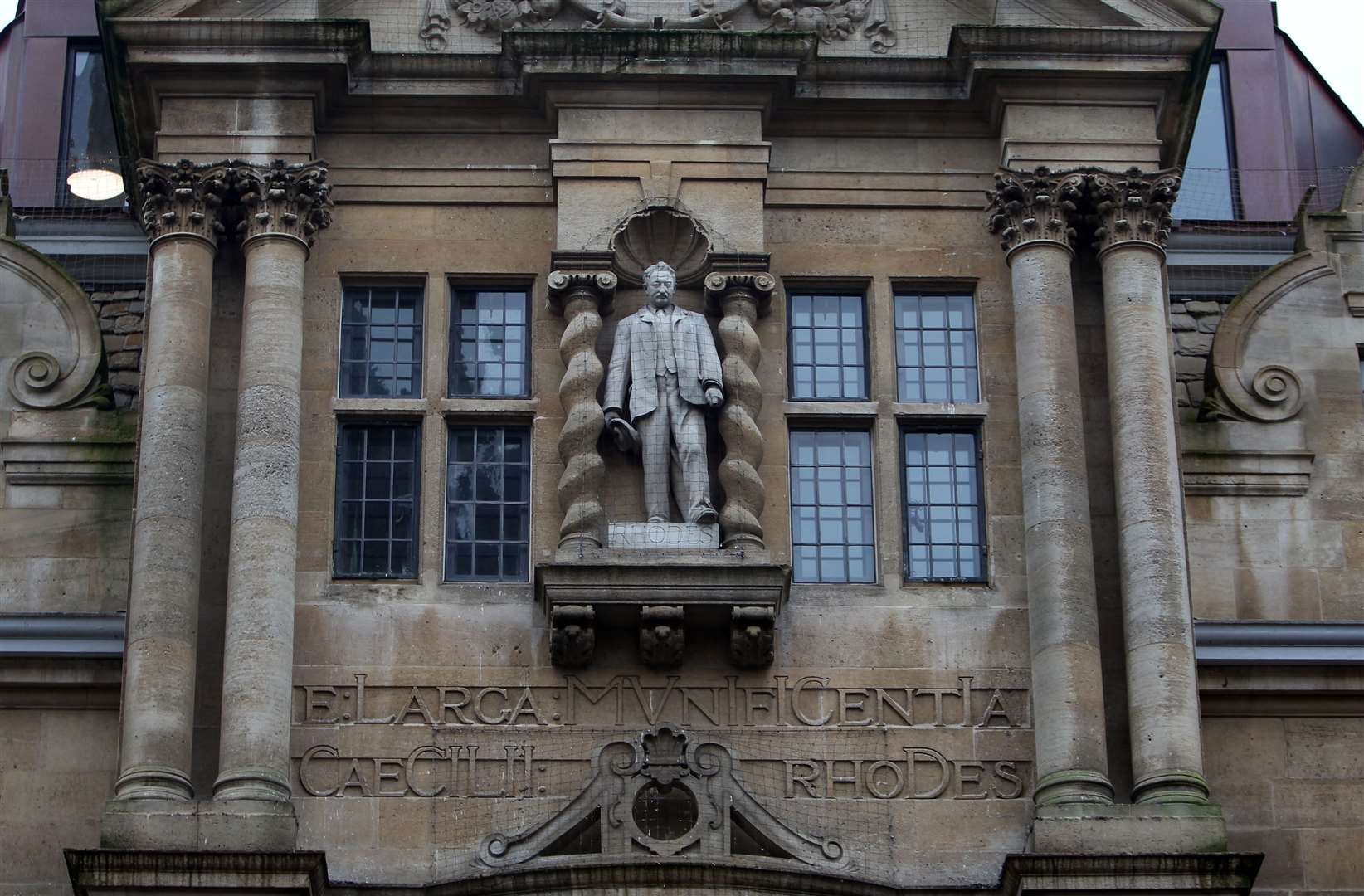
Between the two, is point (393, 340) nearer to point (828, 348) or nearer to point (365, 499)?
point (365, 499)

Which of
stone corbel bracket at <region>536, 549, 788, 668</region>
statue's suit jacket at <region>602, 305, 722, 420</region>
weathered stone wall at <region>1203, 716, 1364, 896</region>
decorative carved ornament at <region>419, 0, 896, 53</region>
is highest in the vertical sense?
decorative carved ornament at <region>419, 0, 896, 53</region>

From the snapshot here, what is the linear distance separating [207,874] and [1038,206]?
28.2 ft

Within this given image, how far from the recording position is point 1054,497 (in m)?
25.9

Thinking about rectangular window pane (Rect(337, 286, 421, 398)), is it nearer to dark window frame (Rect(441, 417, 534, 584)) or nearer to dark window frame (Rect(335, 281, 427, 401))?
dark window frame (Rect(335, 281, 427, 401))

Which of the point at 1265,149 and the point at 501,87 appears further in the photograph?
the point at 1265,149

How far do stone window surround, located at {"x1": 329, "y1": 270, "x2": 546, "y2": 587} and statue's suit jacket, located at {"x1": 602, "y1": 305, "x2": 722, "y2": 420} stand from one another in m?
0.76

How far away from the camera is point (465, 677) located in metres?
25.6

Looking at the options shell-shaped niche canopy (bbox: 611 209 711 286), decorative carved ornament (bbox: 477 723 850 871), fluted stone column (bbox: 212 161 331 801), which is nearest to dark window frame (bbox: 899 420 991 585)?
shell-shaped niche canopy (bbox: 611 209 711 286)

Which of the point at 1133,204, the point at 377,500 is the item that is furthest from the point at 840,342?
the point at 377,500

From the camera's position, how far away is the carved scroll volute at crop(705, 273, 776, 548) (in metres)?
25.9

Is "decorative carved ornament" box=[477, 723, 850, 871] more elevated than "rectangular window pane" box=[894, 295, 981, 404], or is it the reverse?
"rectangular window pane" box=[894, 295, 981, 404]

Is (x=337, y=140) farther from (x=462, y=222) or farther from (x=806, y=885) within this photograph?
(x=806, y=885)

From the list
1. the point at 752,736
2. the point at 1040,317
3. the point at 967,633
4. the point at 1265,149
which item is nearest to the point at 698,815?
the point at 752,736

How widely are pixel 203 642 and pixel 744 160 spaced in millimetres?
5963
